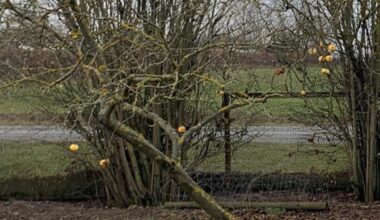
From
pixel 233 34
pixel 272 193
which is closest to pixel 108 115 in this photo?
pixel 233 34

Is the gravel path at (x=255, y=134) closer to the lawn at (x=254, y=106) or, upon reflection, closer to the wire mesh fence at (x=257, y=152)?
A: the wire mesh fence at (x=257, y=152)

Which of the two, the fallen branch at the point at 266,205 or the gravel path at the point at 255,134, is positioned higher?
the gravel path at the point at 255,134

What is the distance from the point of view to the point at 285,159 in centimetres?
839

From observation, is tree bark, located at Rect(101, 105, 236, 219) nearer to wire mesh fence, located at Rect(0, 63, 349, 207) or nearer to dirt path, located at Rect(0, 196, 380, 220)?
dirt path, located at Rect(0, 196, 380, 220)

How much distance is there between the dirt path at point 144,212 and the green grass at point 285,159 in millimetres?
465

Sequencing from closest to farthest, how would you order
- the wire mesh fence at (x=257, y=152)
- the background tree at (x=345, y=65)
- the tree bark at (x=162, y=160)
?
the tree bark at (x=162, y=160), the background tree at (x=345, y=65), the wire mesh fence at (x=257, y=152)

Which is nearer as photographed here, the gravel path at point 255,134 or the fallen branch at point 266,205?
the fallen branch at point 266,205

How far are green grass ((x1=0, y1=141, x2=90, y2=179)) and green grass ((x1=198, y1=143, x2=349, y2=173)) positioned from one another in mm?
1565

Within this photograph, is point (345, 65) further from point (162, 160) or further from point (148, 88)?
point (162, 160)

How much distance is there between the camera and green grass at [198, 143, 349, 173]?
26.0 ft

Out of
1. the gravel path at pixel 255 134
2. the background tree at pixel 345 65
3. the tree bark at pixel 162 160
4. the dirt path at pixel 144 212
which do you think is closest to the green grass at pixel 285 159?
the gravel path at pixel 255 134

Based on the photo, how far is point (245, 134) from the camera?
8.11 meters

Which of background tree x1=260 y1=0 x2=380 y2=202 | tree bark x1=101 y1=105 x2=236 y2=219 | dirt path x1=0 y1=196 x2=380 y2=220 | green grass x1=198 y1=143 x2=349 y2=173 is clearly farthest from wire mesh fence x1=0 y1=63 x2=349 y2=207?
tree bark x1=101 y1=105 x2=236 y2=219

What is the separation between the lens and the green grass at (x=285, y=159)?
7922mm
